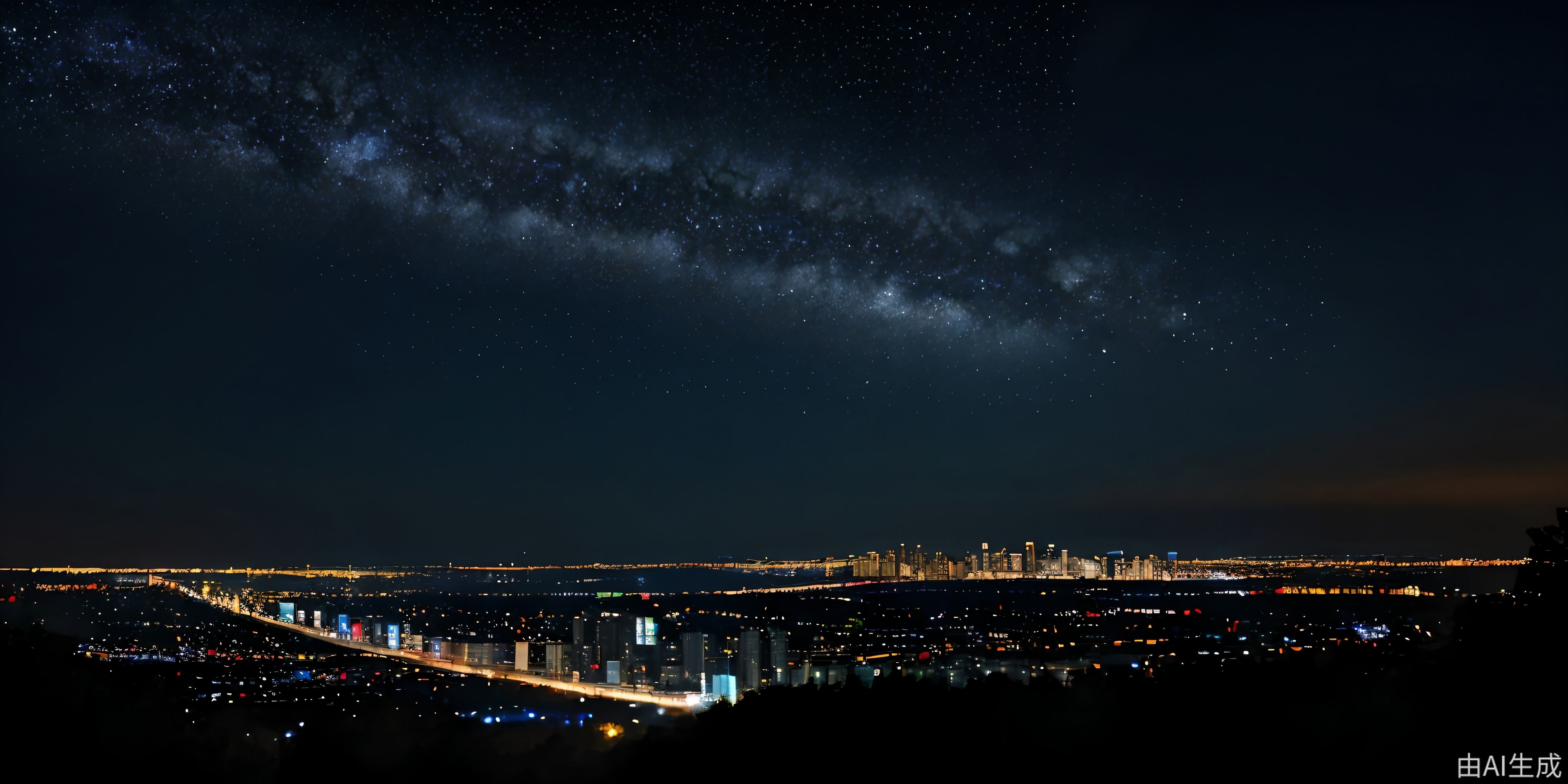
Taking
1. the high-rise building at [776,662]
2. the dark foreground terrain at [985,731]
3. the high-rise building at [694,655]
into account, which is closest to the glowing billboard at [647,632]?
the high-rise building at [694,655]

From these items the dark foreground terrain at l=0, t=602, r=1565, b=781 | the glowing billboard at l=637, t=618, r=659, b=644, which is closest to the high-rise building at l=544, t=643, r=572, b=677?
the glowing billboard at l=637, t=618, r=659, b=644

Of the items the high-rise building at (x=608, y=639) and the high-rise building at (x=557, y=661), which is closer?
the high-rise building at (x=557, y=661)

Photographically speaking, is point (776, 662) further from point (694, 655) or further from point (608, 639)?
point (608, 639)

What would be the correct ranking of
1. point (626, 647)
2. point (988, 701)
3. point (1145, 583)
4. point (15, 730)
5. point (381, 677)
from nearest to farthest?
1. point (15, 730)
2. point (988, 701)
3. point (381, 677)
4. point (626, 647)
5. point (1145, 583)

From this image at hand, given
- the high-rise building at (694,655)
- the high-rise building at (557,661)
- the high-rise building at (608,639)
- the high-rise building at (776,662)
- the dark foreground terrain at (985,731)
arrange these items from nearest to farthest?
the dark foreground terrain at (985,731) < the high-rise building at (776,662) < the high-rise building at (694,655) < the high-rise building at (557,661) < the high-rise building at (608,639)

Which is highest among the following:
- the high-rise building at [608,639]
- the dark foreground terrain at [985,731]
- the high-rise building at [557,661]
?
the dark foreground terrain at [985,731]

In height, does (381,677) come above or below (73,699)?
below

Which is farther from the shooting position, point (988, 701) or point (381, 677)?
point (381, 677)

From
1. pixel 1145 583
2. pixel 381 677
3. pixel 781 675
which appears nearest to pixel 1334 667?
pixel 781 675

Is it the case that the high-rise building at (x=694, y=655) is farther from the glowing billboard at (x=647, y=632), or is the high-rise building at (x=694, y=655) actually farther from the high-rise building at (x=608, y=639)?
the glowing billboard at (x=647, y=632)

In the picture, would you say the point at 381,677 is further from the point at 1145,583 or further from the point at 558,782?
the point at 1145,583

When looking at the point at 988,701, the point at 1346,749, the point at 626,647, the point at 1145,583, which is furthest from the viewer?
the point at 1145,583
